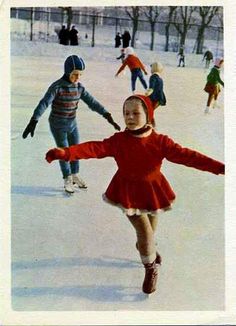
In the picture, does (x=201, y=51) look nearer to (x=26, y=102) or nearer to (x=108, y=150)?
(x=108, y=150)

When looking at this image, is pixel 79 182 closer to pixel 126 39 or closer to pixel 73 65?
pixel 73 65

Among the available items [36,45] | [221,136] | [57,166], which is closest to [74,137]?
[57,166]

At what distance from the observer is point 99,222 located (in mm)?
1349

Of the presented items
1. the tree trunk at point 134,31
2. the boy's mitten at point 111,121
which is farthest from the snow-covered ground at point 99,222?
the tree trunk at point 134,31

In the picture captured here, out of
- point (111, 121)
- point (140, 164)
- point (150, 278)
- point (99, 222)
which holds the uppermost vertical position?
point (111, 121)

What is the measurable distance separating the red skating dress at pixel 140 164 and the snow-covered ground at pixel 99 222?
0.08ft

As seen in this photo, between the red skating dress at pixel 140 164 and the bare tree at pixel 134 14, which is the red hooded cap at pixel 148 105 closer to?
the red skating dress at pixel 140 164

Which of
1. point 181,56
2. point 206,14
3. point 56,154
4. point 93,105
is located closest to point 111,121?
point 93,105

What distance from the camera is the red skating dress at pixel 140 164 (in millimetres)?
1317

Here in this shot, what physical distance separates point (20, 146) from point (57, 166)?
0.37ft

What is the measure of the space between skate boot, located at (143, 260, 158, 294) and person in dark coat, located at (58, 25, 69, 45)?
639 millimetres

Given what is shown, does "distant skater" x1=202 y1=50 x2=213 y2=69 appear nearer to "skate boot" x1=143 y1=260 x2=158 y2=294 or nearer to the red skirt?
the red skirt

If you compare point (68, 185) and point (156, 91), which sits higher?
point (156, 91)

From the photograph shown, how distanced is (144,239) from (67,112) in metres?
0.39
